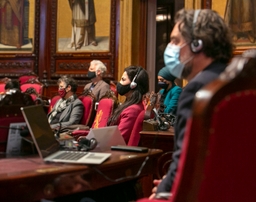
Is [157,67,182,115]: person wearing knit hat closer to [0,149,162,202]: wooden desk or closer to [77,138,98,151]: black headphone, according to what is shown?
[77,138,98,151]: black headphone

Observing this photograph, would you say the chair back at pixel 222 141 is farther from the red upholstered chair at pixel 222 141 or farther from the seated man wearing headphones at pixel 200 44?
the seated man wearing headphones at pixel 200 44

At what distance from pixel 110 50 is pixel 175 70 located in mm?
6527

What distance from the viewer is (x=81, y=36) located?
886 cm

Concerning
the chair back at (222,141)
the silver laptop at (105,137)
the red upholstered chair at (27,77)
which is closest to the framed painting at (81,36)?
the red upholstered chair at (27,77)

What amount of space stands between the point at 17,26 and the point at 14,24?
3.5 inches

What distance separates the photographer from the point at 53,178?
6.49ft

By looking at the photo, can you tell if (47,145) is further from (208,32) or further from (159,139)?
(159,139)

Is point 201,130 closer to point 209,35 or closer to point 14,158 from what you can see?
point 209,35

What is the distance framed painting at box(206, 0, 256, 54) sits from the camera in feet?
23.6

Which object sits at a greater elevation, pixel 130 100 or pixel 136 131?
pixel 130 100

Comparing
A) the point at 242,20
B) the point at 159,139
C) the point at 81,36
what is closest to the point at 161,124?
the point at 159,139

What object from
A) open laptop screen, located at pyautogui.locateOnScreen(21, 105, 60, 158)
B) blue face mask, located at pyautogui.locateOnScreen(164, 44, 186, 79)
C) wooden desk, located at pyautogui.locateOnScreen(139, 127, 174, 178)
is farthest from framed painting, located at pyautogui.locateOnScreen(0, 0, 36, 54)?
blue face mask, located at pyautogui.locateOnScreen(164, 44, 186, 79)

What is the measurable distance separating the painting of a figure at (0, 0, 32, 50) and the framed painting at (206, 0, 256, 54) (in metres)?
4.09

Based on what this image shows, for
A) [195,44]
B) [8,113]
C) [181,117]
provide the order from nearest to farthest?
[181,117] < [195,44] < [8,113]
